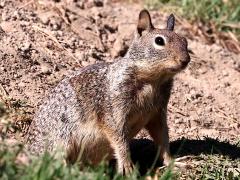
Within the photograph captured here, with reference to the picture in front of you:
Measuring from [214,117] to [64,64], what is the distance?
Result: 197cm

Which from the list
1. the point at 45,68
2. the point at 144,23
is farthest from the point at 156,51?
the point at 45,68

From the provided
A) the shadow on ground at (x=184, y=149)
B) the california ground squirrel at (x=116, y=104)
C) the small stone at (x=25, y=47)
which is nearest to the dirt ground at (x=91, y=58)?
the small stone at (x=25, y=47)

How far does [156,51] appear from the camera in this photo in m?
6.36

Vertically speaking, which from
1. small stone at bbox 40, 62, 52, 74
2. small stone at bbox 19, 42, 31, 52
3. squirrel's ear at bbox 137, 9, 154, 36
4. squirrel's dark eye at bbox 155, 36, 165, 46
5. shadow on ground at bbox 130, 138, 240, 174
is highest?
squirrel's ear at bbox 137, 9, 154, 36

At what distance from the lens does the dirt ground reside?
7.61m

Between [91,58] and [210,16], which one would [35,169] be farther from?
[210,16]

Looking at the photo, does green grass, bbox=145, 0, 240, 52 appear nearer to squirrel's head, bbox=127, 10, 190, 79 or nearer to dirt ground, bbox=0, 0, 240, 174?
dirt ground, bbox=0, 0, 240, 174

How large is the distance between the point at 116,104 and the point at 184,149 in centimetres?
108

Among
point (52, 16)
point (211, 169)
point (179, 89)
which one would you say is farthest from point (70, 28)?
point (211, 169)

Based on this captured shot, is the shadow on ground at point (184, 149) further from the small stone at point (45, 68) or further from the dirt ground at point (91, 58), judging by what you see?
the small stone at point (45, 68)

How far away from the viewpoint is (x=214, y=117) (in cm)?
838

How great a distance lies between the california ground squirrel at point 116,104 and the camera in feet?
20.8

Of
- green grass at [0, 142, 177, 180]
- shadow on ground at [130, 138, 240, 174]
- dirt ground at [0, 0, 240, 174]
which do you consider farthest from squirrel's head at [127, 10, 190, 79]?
green grass at [0, 142, 177, 180]

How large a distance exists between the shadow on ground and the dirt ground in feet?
1.44
